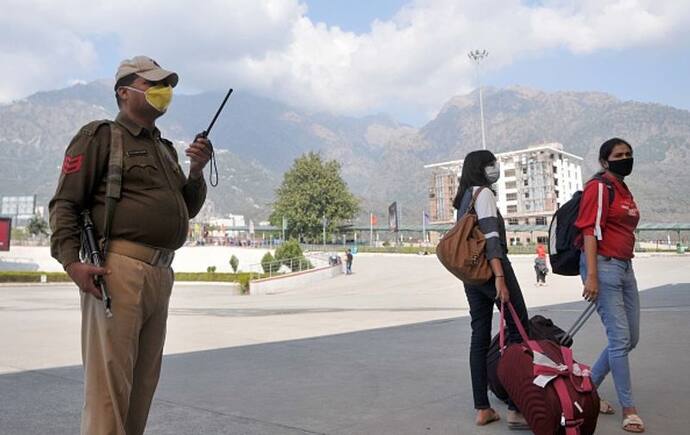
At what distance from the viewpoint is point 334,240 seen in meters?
85.0

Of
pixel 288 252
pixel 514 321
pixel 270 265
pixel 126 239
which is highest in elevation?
pixel 126 239

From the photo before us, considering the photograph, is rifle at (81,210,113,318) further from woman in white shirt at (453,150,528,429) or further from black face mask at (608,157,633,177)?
black face mask at (608,157,633,177)

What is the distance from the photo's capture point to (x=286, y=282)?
27031 mm

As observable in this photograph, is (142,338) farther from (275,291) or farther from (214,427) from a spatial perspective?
(275,291)

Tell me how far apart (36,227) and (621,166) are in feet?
337

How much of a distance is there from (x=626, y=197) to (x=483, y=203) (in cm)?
96

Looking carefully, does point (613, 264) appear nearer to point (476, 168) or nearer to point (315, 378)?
point (476, 168)

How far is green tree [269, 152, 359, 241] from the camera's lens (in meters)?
83.2

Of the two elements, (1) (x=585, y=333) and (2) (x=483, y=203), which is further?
(1) (x=585, y=333)

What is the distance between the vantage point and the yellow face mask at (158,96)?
254cm

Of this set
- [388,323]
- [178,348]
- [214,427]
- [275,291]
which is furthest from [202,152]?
[275,291]

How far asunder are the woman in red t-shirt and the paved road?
43cm

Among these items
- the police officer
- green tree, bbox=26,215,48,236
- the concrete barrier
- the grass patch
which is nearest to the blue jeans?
the police officer

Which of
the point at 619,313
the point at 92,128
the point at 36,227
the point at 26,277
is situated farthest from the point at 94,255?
the point at 36,227
